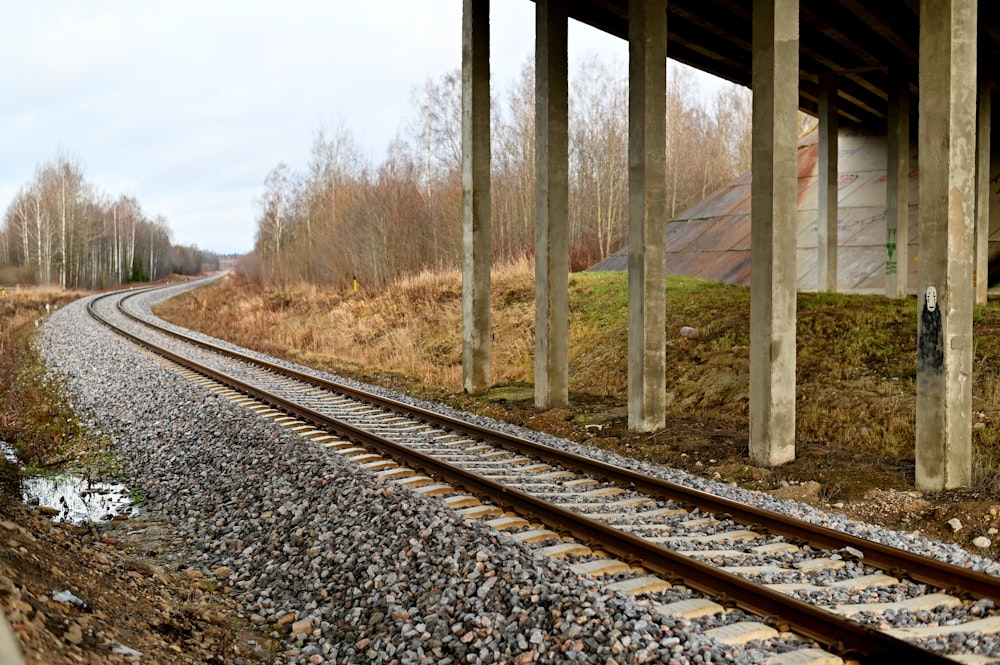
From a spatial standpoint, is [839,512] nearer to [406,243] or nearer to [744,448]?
[744,448]

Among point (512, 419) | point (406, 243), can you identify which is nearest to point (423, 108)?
point (406, 243)

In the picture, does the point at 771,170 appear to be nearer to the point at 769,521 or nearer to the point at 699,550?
the point at 769,521

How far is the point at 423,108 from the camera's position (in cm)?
3856

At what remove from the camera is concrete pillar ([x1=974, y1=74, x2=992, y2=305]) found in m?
16.8

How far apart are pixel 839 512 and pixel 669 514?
1.79 m

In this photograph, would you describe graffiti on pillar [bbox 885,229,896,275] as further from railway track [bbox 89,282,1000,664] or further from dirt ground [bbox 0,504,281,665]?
dirt ground [bbox 0,504,281,665]

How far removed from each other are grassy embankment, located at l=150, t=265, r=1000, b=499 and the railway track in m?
1.84

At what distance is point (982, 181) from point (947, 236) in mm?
12010

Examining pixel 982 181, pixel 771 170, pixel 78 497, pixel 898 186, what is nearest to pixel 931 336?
pixel 771 170

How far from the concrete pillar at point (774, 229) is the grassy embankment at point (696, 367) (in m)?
0.54

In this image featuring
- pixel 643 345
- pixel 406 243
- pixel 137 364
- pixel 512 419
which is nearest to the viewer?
pixel 643 345

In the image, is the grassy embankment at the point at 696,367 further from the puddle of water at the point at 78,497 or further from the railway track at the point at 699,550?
the puddle of water at the point at 78,497

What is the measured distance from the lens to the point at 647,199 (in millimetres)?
9883

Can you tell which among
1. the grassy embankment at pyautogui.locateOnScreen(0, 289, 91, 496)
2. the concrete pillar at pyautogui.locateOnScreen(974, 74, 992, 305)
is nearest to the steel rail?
the grassy embankment at pyautogui.locateOnScreen(0, 289, 91, 496)
